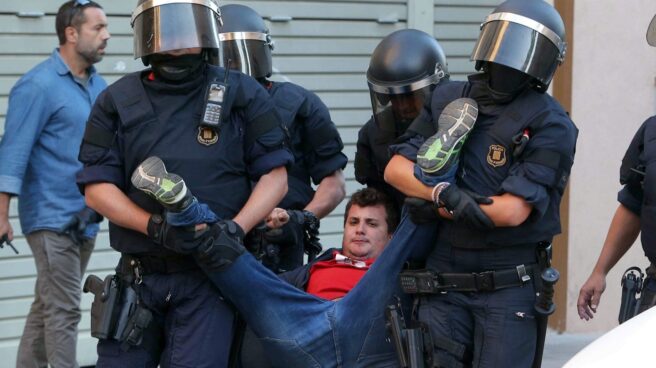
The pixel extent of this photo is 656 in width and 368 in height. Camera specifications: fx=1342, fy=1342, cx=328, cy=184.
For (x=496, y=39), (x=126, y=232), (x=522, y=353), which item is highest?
(x=496, y=39)

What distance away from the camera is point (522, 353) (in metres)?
4.84

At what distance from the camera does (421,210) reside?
4875 mm

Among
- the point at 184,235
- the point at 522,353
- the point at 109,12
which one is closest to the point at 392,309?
the point at 522,353

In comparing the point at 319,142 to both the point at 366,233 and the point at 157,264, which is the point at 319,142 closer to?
the point at 366,233

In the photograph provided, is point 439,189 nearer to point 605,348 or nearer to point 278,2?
point 605,348

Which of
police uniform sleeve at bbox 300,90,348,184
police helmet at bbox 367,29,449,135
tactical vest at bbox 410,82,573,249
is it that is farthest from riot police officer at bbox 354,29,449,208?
tactical vest at bbox 410,82,573,249

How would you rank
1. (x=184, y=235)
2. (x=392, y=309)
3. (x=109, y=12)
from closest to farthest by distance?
1. (x=184, y=235)
2. (x=392, y=309)
3. (x=109, y=12)

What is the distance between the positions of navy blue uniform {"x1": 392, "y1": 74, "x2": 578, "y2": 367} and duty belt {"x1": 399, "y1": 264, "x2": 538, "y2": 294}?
0.08 feet

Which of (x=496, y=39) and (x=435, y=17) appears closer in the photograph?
(x=496, y=39)

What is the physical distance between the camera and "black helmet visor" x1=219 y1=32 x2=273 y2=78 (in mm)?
6227

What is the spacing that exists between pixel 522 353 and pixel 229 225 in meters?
1.15

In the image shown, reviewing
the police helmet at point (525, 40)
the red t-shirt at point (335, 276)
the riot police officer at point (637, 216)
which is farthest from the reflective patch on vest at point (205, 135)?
the riot police officer at point (637, 216)

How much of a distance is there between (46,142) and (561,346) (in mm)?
3703

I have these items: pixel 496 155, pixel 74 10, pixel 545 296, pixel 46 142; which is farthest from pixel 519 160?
pixel 74 10
